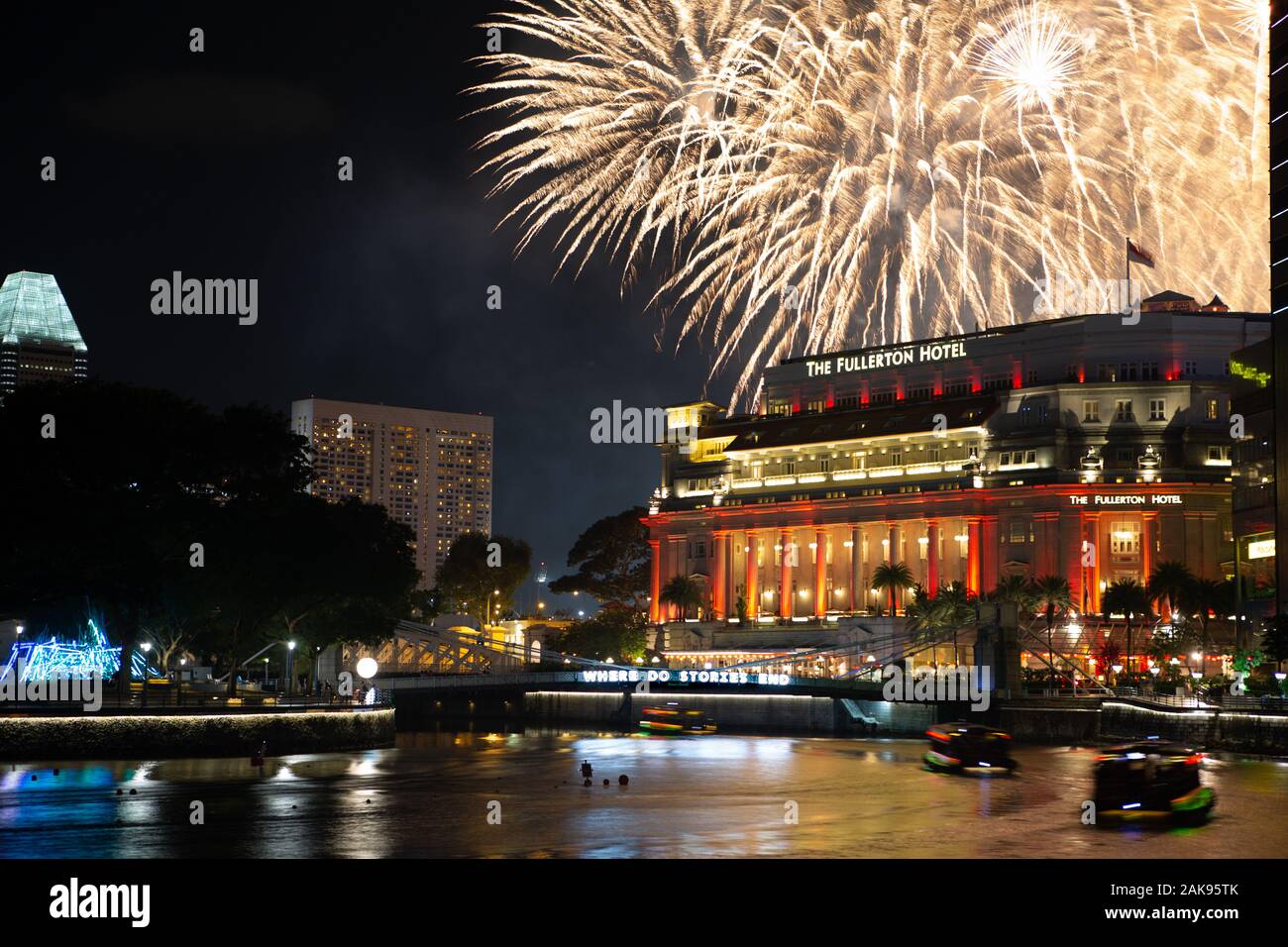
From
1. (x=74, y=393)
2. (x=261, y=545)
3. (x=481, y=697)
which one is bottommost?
(x=481, y=697)

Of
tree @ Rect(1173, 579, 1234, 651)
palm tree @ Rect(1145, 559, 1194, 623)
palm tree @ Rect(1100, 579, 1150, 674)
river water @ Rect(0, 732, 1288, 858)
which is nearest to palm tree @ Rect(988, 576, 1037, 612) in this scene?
palm tree @ Rect(1100, 579, 1150, 674)

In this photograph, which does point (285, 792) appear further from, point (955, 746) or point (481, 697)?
point (481, 697)

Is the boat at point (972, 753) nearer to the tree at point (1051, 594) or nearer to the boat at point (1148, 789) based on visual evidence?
the boat at point (1148, 789)

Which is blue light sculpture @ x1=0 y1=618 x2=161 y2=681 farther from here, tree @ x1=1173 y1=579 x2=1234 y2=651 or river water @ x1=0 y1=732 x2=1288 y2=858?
tree @ x1=1173 y1=579 x2=1234 y2=651
